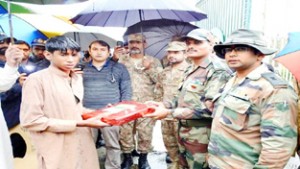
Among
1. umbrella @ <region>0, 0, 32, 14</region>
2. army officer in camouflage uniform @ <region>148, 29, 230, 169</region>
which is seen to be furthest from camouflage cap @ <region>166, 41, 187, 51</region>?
umbrella @ <region>0, 0, 32, 14</region>

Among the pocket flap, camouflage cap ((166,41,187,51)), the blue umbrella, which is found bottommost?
the pocket flap

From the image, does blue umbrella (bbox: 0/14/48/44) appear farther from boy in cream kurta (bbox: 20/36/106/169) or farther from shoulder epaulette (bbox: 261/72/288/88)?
shoulder epaulette (bbox: 261/72/288/88)

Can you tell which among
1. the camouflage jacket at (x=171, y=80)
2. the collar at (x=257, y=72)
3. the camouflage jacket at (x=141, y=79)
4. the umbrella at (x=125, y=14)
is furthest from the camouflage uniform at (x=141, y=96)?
the collar at (x=257, y=72)

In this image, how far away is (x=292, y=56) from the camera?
188 centimetres

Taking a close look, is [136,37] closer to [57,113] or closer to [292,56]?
[57,113]

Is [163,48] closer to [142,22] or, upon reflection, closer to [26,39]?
[142,22]

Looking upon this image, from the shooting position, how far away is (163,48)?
494 centimetres

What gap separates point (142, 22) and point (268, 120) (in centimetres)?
292

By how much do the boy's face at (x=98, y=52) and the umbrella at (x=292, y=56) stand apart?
2383mm

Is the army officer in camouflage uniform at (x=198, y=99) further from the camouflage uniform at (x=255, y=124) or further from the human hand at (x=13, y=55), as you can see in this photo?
the human hand at (x=13, y=55)

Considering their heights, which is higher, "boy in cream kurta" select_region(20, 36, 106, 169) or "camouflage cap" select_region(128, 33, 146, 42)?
"camouflage cap" select_region(128, 33, 146, 42)

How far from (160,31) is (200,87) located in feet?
6.47

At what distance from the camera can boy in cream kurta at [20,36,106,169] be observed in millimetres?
2330

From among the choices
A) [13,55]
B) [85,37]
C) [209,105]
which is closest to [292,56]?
[209,105]
